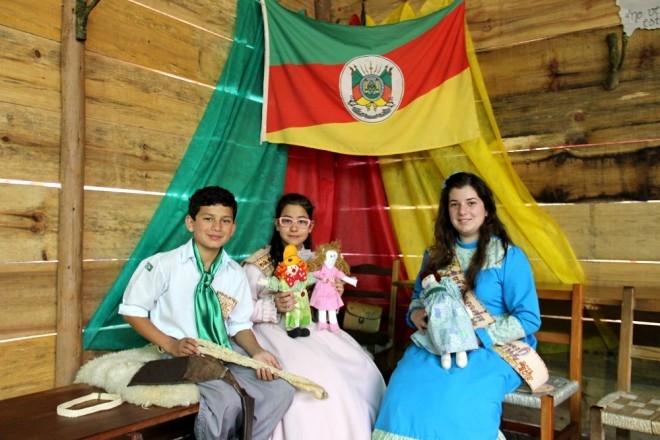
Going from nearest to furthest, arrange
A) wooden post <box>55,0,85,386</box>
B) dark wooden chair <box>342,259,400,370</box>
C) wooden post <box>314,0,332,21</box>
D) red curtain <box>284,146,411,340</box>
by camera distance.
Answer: wooden post <box>55,0,85,386</box>, dark wooden chair <box>342,259,400,370</box>, red curtain <box>284,146,411,340</box>, wooden post <box>314,0,332,21</box>

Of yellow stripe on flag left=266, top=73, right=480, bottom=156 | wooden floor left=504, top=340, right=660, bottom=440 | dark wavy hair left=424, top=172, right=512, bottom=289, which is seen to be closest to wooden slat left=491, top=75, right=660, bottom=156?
yellow stripe on flag left=266, top=73, right=480, bottom=156

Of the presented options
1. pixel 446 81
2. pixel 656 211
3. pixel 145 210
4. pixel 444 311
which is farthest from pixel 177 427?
pixel 656 211

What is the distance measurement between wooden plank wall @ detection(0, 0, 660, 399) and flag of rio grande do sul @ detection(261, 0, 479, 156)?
0.97ft

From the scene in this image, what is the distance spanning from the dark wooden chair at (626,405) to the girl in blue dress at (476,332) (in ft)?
0.99

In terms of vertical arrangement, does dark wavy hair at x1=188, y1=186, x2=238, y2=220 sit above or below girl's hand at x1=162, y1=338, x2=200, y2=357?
above

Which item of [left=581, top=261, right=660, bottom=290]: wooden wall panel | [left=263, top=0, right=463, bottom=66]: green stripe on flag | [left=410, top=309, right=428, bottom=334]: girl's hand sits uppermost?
[left=263, top=0, right=463, bottom=66]: green stripe on flag

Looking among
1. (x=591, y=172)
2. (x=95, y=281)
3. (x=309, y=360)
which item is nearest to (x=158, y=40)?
(x=95, y=281)

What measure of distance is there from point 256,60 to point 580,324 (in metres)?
2.13

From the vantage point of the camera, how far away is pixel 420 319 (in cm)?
231

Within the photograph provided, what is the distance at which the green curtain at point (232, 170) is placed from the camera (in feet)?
8.08

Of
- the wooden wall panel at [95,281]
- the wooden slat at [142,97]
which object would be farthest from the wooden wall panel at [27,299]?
the wooden slat at [142,97]

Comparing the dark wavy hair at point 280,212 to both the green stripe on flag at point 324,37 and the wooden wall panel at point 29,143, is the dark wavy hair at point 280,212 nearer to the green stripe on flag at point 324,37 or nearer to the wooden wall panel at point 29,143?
the green stripe on flag at point 324,37

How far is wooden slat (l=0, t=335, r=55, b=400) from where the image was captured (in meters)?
2.11

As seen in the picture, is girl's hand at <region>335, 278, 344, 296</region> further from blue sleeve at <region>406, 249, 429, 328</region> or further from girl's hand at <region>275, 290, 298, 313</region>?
blue sleeve at <region>406, 249, 429, 328</region>
